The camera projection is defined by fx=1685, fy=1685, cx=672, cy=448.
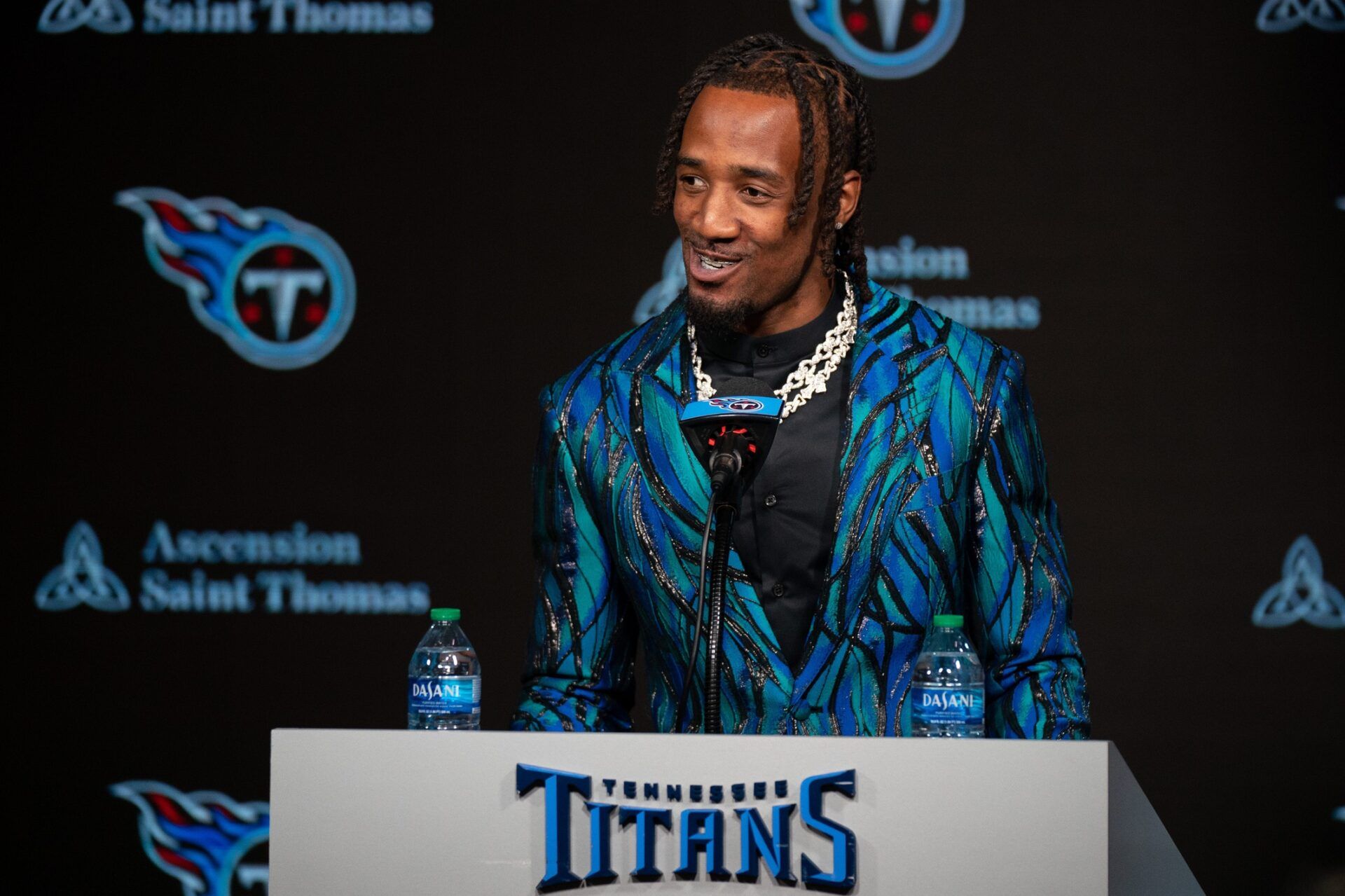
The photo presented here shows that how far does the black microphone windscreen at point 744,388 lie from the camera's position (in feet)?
6.85

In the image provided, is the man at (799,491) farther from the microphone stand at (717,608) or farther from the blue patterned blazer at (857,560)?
the microphone stand at (717,608)

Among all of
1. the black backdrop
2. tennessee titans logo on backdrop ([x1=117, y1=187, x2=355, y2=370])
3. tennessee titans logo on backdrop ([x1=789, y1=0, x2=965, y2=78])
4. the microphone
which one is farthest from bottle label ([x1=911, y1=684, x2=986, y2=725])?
tennessee titans logo on backdrop ([x1=117, y1=187, x2=355, y2=370])

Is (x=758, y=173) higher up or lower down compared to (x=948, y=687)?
higher up

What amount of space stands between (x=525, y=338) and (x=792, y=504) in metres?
1.59

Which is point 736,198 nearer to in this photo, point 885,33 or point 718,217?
point 718,217

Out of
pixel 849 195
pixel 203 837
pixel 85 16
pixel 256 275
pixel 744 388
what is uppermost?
pixel 85 16

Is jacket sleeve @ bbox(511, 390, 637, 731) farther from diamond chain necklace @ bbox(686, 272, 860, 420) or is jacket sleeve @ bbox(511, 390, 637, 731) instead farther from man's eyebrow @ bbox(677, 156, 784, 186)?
man's eyebrow @ bbox(677, 156, 784, 186)

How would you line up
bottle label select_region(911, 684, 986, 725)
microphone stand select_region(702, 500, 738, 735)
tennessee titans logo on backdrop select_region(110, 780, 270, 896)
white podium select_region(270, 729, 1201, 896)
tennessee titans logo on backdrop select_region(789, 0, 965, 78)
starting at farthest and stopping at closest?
tennessee titans logo on backdrop select_region(110, 780, 270, 896) < tennessee titans logo on backdrop select_region(789, 0, 965, 78) < bottle label select_region(911, 684, 986, 725) < microphone stand select_region(702, 500, 738, 735) < white podium select_region(270, 729, 1201, 896)

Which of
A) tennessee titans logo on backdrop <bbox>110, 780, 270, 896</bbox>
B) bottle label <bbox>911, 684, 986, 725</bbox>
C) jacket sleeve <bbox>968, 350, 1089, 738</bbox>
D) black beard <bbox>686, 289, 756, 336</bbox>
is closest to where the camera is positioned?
bottle label <bbox>911, 684, 986, 725</bbox>

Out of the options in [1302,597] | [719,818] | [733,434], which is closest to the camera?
[719,818]

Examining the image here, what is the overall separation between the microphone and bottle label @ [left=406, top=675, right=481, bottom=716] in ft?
Result: 1.13

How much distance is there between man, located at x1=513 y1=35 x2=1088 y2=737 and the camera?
202 cm

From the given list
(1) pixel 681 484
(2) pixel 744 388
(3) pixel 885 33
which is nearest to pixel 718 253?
(2) pixel 744 388

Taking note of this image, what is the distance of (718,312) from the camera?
6.81 feet
